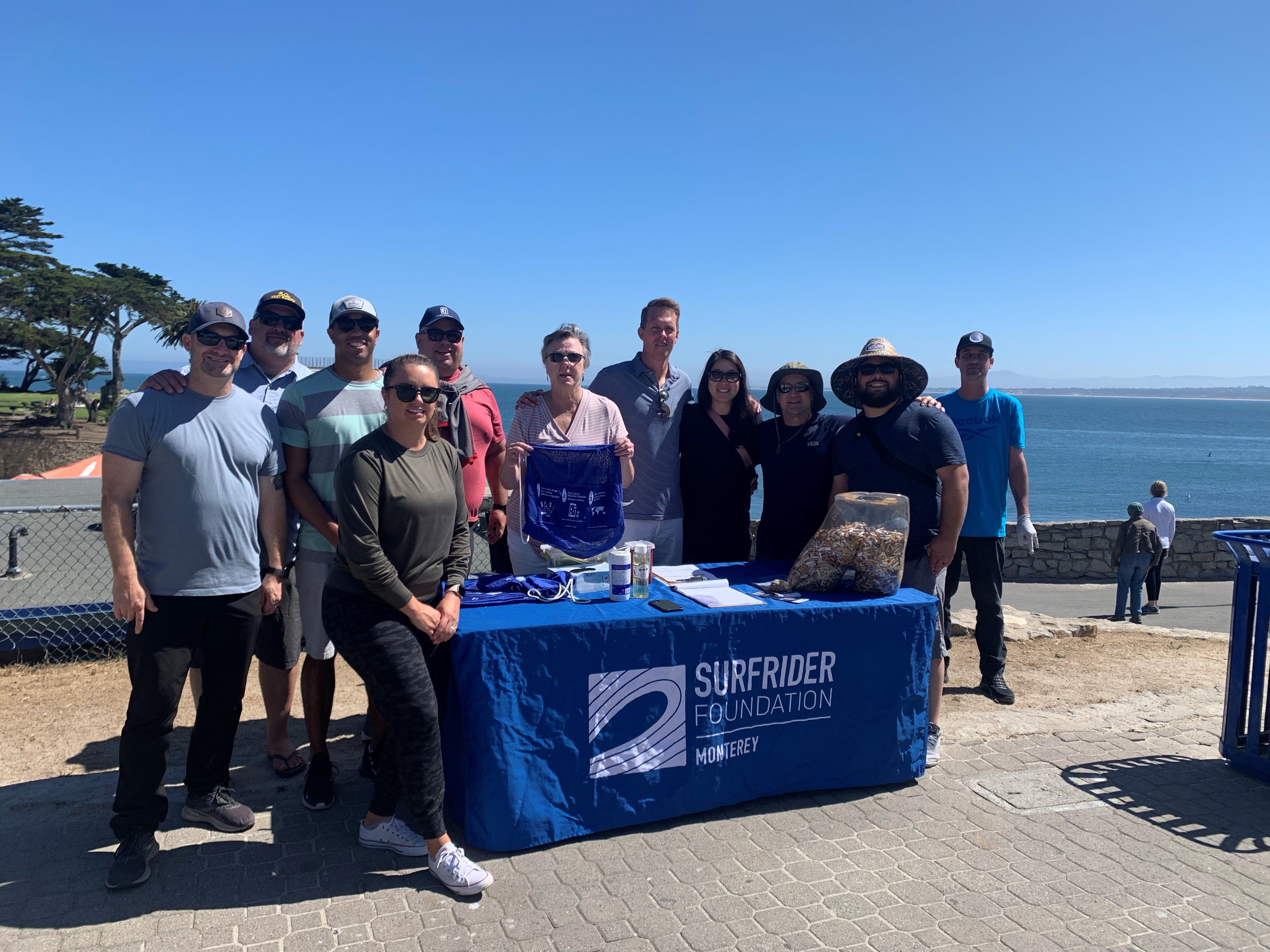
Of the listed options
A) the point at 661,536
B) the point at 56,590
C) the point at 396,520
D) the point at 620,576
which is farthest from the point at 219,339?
the point at 56,590

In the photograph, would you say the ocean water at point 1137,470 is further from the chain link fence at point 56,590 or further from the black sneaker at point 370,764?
the black sneaker at point 370,764

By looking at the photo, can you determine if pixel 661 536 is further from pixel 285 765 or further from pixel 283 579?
pixel 285 765

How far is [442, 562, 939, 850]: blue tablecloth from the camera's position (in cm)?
341

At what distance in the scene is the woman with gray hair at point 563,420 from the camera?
177 inches

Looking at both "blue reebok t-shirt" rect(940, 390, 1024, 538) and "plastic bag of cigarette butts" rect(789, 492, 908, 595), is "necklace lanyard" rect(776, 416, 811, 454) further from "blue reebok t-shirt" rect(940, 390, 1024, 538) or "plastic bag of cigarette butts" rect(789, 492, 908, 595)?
"blue reebok t-shirt" rect(940, 390, 1024, 538)

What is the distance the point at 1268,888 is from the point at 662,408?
142 inches

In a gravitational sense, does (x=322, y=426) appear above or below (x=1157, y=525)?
above

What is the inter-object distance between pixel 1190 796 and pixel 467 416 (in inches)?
166

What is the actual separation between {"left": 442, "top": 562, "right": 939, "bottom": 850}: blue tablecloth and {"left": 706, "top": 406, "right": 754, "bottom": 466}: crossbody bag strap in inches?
46.6

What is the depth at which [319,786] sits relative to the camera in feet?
12.6

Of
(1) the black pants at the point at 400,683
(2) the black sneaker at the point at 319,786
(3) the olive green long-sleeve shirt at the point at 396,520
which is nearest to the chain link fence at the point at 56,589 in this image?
(2) the black sneaker at the point at 319,786

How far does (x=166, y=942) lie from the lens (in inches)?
111

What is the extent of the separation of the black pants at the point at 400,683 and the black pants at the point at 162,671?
518mm

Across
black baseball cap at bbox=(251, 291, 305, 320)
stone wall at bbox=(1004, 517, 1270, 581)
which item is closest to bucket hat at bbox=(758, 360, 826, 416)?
black baseball cap at bbox=(251, 291, 305, 320)
